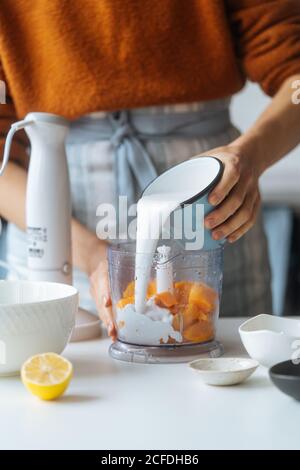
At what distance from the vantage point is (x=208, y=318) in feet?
3.17

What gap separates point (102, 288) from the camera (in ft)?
3.68

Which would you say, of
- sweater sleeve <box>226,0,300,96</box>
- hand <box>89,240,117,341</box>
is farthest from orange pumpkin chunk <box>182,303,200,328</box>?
sweater sleeve <box>226,0,300,96</box>

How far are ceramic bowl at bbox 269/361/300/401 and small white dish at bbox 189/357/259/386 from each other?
2.3 inches

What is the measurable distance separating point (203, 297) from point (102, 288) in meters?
0.21

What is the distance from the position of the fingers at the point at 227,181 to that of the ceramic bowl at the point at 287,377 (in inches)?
9.7

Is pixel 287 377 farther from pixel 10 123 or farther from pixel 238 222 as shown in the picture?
pixel 10 123

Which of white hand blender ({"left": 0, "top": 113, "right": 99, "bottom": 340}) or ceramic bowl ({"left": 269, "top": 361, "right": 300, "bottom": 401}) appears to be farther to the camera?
white hand blender ({"left": 0, "top": 113, "right": 99, "bottom": 340})

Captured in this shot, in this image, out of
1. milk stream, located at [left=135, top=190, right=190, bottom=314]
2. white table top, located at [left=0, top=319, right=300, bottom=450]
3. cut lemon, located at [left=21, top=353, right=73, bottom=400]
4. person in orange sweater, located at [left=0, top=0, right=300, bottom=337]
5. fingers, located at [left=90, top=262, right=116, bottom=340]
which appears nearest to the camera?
white table top, located at [left=0, top=319, right=300, bottom=450]

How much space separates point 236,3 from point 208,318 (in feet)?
2.29

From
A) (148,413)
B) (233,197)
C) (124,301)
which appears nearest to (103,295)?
(124,301)

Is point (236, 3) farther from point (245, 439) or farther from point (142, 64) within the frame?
point (245, 439)

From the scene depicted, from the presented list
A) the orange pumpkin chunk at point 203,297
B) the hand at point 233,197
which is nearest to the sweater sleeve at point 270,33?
the hand at point 233,197

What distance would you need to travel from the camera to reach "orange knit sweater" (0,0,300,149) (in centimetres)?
134

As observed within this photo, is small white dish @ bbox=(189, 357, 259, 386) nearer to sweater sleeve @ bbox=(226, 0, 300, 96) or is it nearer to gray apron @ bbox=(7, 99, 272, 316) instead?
gray apron @ bbox=(7, 99, 272, 316)
